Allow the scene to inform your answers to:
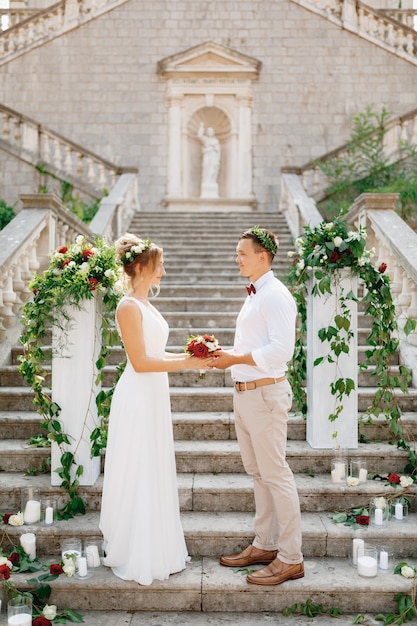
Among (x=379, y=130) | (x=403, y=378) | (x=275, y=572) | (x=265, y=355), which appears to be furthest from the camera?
(x=379, y=130)

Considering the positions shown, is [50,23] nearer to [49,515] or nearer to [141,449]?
[49,515]

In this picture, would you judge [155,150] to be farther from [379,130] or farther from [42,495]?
[42,495]

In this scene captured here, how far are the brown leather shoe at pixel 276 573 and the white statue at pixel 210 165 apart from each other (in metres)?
10.7

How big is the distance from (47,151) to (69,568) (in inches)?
A: 354

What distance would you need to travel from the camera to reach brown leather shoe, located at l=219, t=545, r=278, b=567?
11.1 ft

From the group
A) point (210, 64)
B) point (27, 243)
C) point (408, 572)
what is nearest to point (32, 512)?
point (408, 572)

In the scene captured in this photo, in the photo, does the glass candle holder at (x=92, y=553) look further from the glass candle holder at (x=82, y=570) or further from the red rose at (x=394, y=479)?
the red rose at (x=394, y=479)

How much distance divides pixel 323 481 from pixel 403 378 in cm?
89

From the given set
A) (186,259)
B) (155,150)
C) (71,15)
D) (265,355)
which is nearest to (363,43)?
(155,150)

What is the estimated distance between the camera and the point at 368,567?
10.8ft

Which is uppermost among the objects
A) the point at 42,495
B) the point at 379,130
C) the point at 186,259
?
the point at 379,130

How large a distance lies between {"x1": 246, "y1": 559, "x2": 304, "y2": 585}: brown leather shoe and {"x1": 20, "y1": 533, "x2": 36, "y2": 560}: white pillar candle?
1.22 meters

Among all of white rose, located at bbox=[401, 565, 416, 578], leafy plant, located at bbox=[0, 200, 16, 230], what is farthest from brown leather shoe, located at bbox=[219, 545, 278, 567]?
leafy plant, located at bbox=[0, 200, 16, 230]

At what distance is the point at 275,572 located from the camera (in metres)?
3.21
